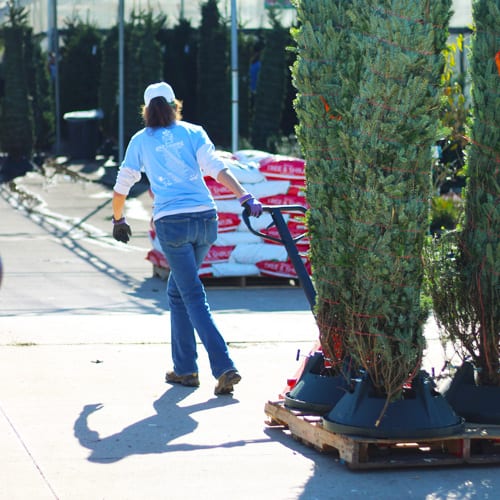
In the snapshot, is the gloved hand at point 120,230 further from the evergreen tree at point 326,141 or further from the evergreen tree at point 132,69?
the evergreen tree at point 132,69

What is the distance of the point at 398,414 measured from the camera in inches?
220

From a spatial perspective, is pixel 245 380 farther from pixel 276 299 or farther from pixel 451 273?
pixel 276 299

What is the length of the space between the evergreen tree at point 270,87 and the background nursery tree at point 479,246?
18.8 metres

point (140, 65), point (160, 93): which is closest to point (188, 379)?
point (160, 93)

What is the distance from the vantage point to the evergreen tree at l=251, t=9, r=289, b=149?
25.0 m

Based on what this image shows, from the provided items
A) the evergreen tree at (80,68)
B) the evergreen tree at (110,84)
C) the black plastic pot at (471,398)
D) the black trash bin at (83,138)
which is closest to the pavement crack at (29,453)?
the black plastic pot at (471,398)

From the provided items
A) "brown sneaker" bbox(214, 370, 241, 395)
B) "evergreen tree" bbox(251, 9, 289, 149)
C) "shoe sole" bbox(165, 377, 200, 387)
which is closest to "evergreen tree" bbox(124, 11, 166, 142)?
"evergreen tree" bbox(251, 9, 289, 149)

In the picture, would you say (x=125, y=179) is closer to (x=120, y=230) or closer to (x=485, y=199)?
(x=120, y=230)

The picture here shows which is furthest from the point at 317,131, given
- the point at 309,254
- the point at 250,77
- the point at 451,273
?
the point at 250,77

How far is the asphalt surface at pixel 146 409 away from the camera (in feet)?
17.6

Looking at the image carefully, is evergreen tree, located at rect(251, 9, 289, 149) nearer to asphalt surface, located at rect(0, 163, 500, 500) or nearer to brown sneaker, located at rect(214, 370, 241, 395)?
asphalt surface, located at rect(0, 163, 500, 500)

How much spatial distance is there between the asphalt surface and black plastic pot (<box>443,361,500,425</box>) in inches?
16.0

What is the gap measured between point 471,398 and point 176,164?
228 cm

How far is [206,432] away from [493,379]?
1564mm
